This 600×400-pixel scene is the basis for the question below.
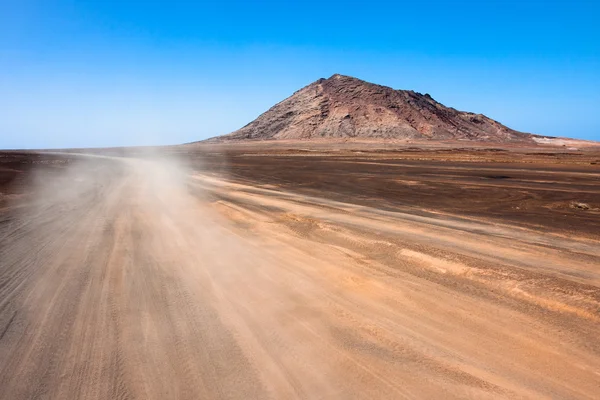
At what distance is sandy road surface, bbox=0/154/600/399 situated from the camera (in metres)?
2.97

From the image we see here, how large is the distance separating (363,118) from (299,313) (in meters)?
109

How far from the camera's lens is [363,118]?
10875cm

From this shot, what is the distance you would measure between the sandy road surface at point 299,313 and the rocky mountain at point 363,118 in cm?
9665

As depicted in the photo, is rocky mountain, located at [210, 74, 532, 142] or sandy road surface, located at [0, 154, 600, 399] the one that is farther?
rocky mountain, located at [210, 74, 532, 142]

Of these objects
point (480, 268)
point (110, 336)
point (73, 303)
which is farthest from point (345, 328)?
point (73, 303)

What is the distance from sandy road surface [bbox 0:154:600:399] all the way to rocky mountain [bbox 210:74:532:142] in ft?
317

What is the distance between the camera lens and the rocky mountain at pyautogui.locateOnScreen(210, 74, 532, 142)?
104 metres

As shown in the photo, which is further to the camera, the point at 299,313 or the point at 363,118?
the point at 363,118

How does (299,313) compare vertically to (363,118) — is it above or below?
below

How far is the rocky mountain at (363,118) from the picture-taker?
342 ft

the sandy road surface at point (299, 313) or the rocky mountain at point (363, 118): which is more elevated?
the rocky mountain at point (363, 118)

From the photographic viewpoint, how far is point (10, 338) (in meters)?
3.68

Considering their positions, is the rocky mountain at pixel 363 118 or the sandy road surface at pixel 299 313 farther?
the rocky mountain at pixel 363 118

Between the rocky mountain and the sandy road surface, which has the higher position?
the rocky mountain
